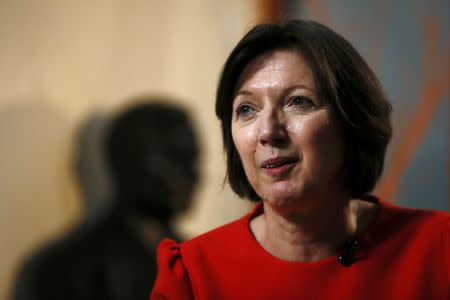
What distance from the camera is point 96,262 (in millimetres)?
2531

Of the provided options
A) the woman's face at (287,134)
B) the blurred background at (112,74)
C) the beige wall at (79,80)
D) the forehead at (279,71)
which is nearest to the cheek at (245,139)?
the woman's face at (287,134)

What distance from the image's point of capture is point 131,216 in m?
2.65

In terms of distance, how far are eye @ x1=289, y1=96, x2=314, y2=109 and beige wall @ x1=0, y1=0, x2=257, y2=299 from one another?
1.38 m

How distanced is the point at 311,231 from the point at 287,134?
10.4 inches

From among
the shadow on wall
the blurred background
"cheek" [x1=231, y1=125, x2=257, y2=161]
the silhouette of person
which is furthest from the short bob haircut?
the shadow on wall

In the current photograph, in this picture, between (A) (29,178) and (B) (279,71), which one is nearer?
(B) (279,71)

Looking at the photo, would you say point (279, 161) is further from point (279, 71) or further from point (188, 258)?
point (188, 258)

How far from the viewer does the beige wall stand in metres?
2.56

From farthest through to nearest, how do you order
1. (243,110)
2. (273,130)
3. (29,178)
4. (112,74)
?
(112,74), (29,178), (243,110), (273,130)

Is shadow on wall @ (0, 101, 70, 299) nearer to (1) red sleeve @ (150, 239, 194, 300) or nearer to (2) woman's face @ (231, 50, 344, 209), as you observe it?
(1) red sleeve @ (150, 239, 194, 300)

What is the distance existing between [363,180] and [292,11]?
1.26 meters

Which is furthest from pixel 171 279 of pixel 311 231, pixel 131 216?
pixel 131 216

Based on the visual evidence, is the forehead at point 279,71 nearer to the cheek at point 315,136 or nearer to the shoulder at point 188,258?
the cheek at point 315,136

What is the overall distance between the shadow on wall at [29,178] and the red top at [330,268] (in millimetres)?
1336
